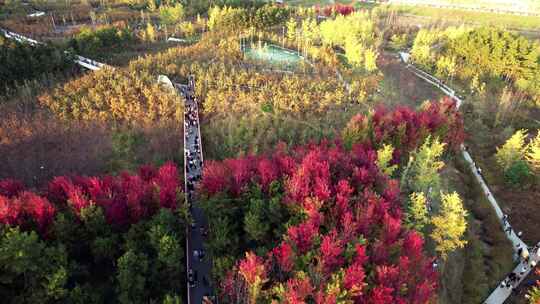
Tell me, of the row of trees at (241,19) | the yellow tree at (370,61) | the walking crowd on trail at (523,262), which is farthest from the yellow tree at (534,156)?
the row of trees at (241,19)

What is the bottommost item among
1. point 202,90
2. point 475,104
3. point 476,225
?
point 476,225

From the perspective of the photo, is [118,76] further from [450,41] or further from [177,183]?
[450,41]

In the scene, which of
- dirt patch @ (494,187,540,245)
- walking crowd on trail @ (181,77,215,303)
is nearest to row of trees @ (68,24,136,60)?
walking crowd on trail @ (181,77,215,303)

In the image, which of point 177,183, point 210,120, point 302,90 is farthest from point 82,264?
point 302,90

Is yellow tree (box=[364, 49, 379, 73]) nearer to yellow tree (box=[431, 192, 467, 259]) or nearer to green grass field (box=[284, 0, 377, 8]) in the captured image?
yellow tree (box=[431, 192, 467, 259])

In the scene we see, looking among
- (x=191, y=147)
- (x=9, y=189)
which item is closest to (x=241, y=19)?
(x=191, y=147)

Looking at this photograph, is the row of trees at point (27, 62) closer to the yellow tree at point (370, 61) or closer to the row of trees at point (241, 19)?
the row of trees at point (241, 19)

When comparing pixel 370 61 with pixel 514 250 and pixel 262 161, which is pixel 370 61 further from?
pixel 262 161

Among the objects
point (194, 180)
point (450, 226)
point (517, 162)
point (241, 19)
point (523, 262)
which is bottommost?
point (523, 262)

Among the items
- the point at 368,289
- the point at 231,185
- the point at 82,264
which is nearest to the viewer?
the point at 368,289
